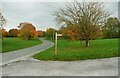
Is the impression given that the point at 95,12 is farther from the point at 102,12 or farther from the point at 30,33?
the point at 30,33

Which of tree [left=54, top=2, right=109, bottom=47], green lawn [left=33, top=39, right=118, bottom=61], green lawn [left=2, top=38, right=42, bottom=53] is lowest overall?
green lawn [left=2, top=38, right=42, bottom=53]

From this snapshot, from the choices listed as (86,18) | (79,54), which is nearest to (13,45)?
(86,18)

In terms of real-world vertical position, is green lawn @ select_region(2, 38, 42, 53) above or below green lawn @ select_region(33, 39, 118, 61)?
below

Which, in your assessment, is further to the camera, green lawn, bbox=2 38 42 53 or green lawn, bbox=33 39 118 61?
green lawn, bbox=2 38 42 53

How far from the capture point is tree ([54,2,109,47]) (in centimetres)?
2920

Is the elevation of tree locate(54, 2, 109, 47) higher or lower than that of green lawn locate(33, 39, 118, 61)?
higher

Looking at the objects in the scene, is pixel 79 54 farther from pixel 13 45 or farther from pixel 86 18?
pixel 13 45

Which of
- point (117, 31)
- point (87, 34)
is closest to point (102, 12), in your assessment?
point (87, 34)

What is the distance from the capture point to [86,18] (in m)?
29.2

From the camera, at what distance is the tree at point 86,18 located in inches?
1150

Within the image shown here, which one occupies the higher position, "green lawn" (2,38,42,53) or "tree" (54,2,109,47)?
"tree" (54,2,109,47)

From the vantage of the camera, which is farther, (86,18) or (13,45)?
(13,45)

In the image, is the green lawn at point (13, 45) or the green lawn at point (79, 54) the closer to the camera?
the green lawn at point (79, 54)

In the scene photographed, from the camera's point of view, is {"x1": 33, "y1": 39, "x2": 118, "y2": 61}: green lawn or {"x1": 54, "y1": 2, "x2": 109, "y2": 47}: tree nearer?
{"x1": 33, "y1": 39, "x2": 118, "y2": 61}: green lawn
